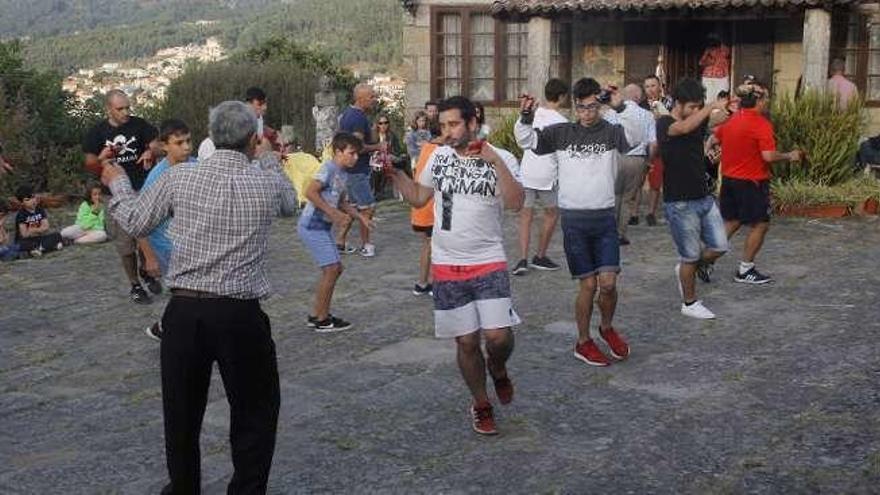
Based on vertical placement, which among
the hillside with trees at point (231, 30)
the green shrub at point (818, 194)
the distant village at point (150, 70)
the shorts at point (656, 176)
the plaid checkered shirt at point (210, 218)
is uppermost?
the hillside with trees at point (231, 30)

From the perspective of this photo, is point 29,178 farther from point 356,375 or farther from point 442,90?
point 356,375

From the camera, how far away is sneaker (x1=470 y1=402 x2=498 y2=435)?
5.48 meters

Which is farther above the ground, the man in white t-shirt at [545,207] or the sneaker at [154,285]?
the man in white t-shirt at [545,207]

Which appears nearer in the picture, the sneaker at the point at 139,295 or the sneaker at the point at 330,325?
the sneaker at the point at 330,325

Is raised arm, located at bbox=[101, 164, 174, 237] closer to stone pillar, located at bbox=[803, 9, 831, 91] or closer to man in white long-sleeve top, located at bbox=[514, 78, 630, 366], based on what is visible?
man in white long-sleeve top, located at bbox=[514, 78, 630, 366]

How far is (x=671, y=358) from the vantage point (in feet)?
22.6

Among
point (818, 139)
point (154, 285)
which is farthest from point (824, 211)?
point (154, 285)

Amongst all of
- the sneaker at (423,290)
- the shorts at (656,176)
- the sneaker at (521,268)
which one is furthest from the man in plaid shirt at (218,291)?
the shorts at (656,176)

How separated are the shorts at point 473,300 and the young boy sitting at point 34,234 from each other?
747 cm

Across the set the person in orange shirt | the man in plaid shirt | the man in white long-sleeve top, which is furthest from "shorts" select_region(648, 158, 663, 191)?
the man in plaid shirt

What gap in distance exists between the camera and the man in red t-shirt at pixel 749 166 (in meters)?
8.76

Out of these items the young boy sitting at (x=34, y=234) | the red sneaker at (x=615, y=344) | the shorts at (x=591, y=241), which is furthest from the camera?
the young boy sitting at (x=34, y=234)

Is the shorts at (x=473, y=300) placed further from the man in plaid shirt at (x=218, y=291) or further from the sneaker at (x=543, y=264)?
the sneaker at (x=543, y=264)

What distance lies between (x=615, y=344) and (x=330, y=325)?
214 cm
